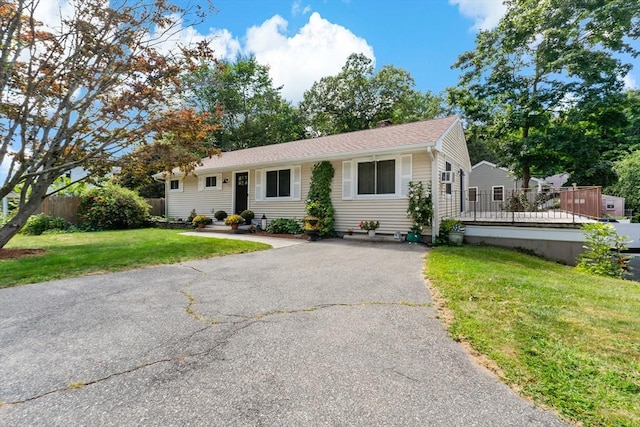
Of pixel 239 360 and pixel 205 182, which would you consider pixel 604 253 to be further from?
pixel 205 182

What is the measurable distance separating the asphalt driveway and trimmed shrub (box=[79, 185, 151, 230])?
10.8 meters

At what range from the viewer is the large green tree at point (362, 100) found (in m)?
28.1

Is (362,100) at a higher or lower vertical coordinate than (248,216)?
higher

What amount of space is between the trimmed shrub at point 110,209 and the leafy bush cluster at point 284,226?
304 inches

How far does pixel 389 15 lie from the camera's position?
1318 centimetres

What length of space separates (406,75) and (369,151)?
2206 centimetres

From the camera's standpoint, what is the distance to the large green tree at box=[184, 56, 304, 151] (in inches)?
1085

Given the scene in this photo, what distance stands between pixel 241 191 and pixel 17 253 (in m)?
7.74

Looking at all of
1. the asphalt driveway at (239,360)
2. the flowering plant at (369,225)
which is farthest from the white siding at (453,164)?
the asphalt driveway at (239,360)

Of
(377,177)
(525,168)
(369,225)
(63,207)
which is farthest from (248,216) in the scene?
(525,168)

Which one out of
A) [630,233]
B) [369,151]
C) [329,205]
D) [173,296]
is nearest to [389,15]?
[369,151]

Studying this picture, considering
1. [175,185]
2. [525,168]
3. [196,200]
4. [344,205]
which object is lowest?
[344,205]

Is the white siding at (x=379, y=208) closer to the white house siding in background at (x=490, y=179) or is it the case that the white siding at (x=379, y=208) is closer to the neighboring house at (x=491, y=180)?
the neighboring house at (x=491, y=180)

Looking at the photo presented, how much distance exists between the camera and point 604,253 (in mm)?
7555
